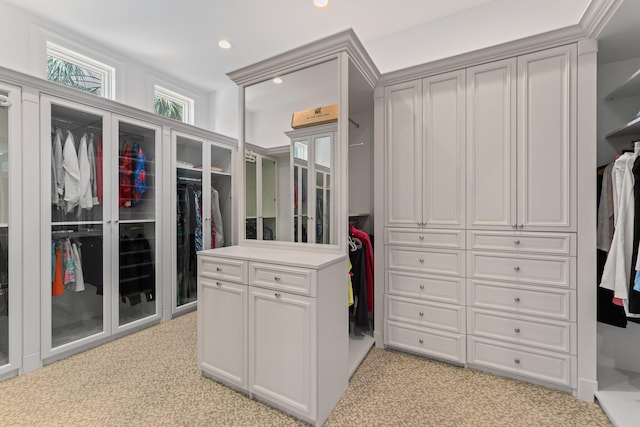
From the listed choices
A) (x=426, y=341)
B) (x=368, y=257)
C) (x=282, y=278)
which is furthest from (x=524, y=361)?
(x=282, y=278)

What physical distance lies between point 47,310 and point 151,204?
1.21 meters

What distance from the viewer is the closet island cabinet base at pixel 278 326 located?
5.09 ft

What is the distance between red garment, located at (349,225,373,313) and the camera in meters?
2.49

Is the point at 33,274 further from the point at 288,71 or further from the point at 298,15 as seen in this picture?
the point at 298,15

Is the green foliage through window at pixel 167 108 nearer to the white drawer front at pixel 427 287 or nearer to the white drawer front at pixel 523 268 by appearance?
the white drawer front at pixel 427 287

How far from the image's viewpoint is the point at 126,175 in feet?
9.08

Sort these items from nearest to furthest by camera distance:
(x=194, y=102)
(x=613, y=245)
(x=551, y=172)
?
(x=613, y=245), (x=551, y=172), (x=194, y=102)

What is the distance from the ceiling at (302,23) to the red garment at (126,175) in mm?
1136

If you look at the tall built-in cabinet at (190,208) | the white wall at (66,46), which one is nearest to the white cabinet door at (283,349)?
the tall built-in cabinet at (190,208)

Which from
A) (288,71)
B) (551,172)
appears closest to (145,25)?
(288,71)

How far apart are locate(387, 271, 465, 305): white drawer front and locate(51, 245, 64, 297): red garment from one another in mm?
2732

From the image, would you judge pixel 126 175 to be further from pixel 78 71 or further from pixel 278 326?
pixel 278 326

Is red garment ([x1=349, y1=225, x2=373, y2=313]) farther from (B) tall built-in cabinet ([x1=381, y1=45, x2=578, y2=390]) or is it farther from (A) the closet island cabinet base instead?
(A) the closet island cabinet base

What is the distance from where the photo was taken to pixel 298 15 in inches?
98.1
